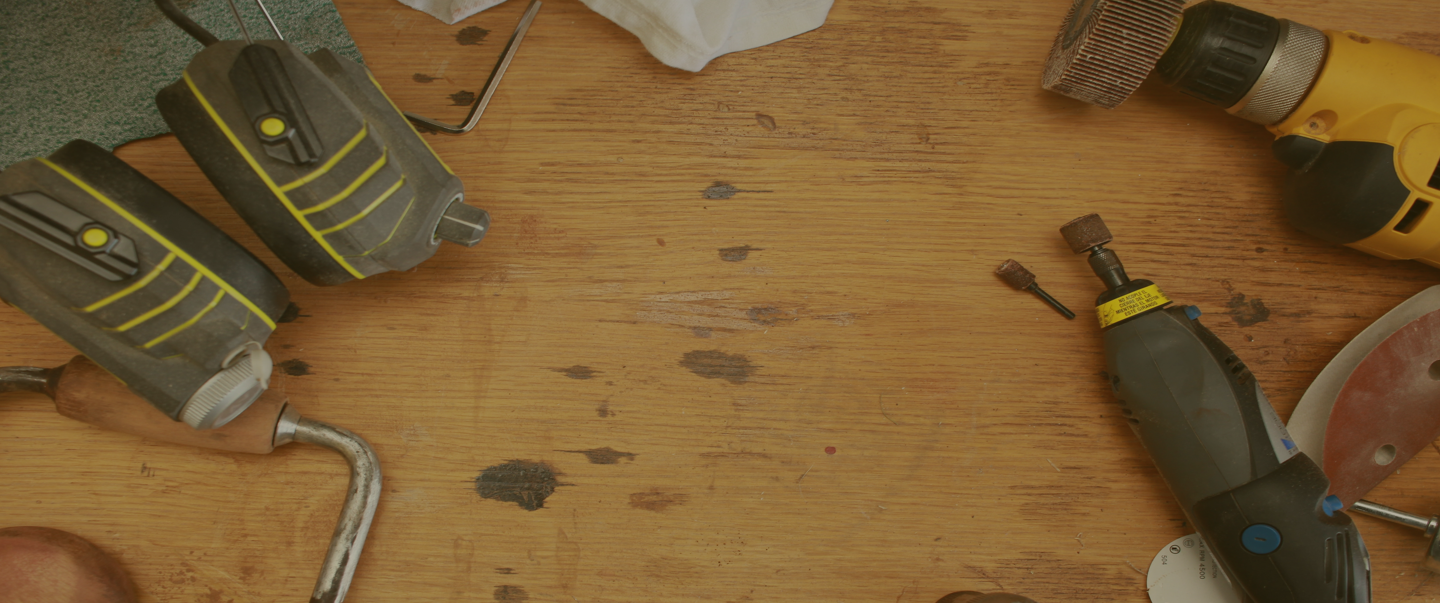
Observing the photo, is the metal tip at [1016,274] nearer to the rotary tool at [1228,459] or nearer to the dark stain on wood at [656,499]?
the rotary tool at [1228,459]

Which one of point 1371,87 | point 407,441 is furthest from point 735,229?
point 1371,87

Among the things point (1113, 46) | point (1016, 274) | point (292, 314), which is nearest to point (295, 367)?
point (292, 314)

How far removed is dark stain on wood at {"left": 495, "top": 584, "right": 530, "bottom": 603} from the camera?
0.55 m

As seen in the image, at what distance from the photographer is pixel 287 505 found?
0.56m

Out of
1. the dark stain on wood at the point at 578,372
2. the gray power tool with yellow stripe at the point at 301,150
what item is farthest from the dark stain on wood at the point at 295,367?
the dark stain on wood at the point at 578,372

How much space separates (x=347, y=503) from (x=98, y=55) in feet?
1.87

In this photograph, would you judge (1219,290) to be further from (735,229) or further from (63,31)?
(63,31)

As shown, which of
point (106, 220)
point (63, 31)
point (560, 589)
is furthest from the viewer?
point (63, 31)

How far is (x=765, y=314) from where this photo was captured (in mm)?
605

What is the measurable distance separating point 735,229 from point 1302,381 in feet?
1.75

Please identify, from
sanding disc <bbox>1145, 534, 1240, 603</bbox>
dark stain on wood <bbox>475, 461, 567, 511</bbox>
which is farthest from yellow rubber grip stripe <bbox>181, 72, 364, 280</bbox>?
sanding disc <bbox>1145, 534, 1240, 603</bbox>

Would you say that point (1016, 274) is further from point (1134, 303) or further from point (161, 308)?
point (161, 308)

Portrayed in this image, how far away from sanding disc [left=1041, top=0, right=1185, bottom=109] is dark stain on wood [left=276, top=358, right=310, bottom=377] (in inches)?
28.4

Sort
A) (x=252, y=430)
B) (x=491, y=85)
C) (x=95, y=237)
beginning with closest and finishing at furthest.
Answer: (x=95, y=237)
(x=252, y=430)
(x=491, y=85)
